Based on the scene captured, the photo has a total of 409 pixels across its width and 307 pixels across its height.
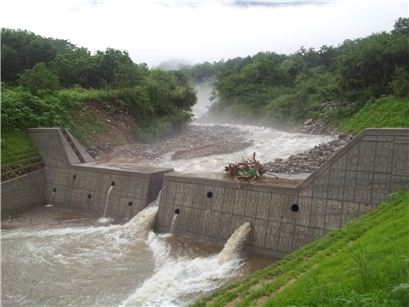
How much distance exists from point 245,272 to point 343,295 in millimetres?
4951

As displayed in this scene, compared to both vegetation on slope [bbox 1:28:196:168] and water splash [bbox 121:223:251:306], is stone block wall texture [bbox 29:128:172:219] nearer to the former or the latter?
vegetation on slope [bbox 1:28:196:168]

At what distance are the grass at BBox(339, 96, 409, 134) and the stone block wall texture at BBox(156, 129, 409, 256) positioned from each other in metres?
11.4

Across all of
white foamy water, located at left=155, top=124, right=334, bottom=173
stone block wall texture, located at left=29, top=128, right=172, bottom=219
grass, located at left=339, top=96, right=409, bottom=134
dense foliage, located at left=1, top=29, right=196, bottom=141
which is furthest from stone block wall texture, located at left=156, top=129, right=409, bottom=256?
grass, located at left=339, top=96, right=409, bottom=134

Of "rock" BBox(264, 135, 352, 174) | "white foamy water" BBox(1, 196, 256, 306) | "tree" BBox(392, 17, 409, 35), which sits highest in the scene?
"tree" BBox(392, 17, 409, 35)

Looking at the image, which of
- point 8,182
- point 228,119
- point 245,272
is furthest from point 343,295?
point 228,119

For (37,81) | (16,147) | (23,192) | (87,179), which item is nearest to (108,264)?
(87,179)

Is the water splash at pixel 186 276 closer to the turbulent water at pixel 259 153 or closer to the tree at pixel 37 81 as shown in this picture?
the turbulent water at pixel 259 153

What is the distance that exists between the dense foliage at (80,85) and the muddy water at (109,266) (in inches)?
348

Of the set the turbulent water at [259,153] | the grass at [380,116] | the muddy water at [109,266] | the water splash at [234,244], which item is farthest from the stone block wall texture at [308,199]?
the grass at [380,116]

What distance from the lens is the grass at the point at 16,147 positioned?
1657cm

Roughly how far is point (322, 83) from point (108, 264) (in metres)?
32.0

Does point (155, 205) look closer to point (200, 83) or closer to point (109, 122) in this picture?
point (109, 122)

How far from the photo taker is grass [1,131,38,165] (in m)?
16.6

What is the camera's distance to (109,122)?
24.5 meters
